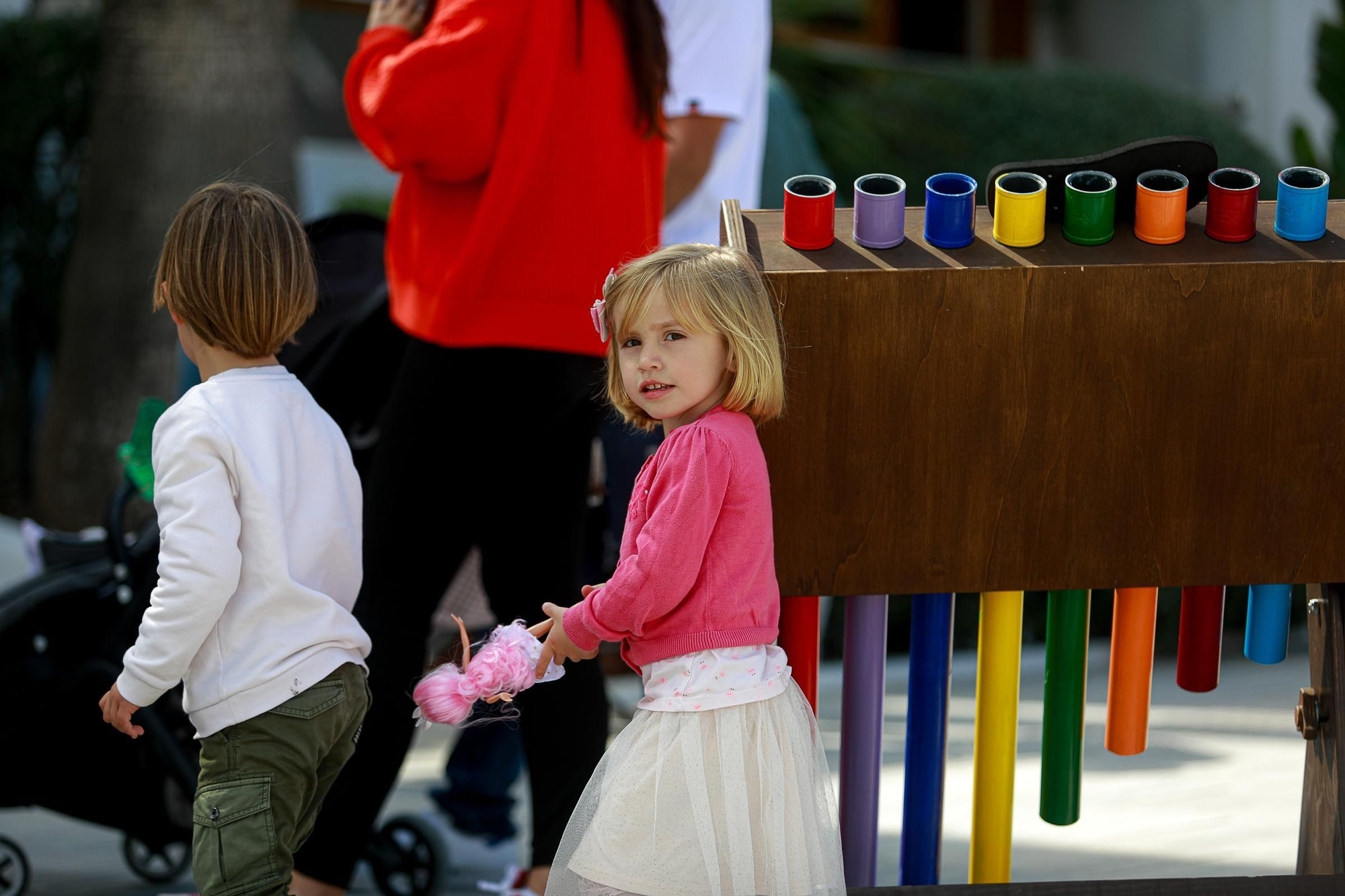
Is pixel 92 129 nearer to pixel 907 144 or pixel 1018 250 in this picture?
pixel 907 144

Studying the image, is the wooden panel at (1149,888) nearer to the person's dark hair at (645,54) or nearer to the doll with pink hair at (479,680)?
the doll with pink hair at (479,680)

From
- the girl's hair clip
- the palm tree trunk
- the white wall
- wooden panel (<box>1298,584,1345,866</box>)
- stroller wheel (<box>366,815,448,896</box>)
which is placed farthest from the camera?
the white wall

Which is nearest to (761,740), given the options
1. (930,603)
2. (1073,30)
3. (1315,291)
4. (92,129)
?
(930,603)

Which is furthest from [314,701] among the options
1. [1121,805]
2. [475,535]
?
[1121,805]

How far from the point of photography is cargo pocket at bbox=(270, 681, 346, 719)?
2.18 m

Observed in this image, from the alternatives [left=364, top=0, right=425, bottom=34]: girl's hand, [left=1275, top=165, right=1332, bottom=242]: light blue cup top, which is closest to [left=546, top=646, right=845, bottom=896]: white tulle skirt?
[left=1275, top=165, right=1332, bottom=242]: light blue cup top

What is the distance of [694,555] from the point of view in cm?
200

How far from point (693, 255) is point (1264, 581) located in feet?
3.26

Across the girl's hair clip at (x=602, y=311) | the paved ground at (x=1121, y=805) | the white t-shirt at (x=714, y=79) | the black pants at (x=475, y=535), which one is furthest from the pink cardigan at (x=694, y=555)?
the paved ground at (x=1121, y=805)

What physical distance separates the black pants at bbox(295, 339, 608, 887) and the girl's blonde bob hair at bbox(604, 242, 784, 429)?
46cm

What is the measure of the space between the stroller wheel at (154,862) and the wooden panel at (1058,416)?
1556mm

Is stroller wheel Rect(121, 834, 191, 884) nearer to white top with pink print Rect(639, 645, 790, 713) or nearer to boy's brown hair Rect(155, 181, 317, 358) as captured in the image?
boy's brown hair Rect(155, 181, 317, 358)

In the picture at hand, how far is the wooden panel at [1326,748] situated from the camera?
2.43 metres

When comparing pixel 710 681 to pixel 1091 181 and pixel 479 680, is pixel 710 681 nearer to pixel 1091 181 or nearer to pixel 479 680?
pixel 479 680
